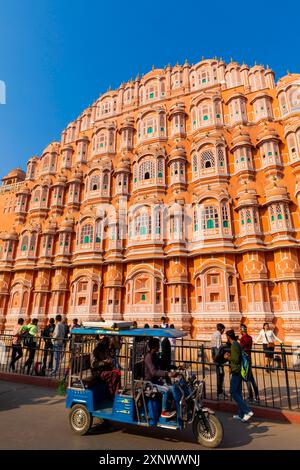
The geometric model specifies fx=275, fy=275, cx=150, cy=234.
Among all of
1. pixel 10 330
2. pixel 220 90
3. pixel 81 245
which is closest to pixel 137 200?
Result: pixel 81 245

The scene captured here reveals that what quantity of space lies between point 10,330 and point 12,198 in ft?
49.3

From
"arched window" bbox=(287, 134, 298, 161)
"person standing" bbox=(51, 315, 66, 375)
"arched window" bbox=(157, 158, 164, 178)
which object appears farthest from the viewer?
"arched window" bbox=(157, 158, 164, 178)

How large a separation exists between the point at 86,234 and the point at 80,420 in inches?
700

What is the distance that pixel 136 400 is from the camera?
4988 millimetres

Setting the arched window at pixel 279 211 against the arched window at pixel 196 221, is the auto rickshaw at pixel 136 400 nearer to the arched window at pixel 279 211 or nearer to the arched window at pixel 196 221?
the arched window at pixel 196 221

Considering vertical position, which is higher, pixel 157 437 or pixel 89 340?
pixel 89 340

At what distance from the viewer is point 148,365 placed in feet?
16.9

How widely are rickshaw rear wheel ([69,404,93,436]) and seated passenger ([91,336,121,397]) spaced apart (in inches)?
22.4

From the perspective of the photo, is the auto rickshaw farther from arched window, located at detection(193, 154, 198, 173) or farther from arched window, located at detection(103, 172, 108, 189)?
arched window, located at detection(103, 172, 108, 189)

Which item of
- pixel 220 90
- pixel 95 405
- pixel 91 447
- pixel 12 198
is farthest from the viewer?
pixel 12 198

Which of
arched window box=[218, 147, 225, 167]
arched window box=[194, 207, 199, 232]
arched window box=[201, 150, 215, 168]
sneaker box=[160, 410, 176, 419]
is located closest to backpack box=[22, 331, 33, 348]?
sneaker box=[160, 410, 176, 419]

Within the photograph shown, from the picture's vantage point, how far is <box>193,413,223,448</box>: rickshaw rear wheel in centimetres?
457

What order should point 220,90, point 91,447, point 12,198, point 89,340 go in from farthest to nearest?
point 12,198 → point 220,90 → point 89,340 → point 91,447

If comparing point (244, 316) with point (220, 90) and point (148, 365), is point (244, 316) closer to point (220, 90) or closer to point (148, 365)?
point (148, 365)
